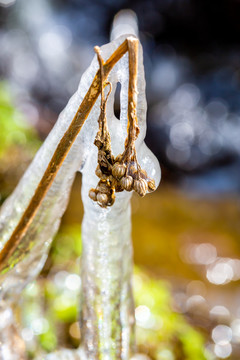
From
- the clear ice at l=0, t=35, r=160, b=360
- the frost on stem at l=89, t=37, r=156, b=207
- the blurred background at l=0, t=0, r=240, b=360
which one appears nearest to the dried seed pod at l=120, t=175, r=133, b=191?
the frost on stem at l=89, t=37, r=156, b=207

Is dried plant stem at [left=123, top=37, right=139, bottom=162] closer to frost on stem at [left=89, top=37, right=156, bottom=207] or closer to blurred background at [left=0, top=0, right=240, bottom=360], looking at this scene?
frost on stem at [left=89, top=37, right=156, bottom=207]

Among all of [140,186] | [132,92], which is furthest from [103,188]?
[132,92]

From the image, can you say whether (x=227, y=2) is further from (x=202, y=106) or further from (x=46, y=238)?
(x=46, y=238)

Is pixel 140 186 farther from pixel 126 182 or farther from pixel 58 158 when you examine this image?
pixel 58 158

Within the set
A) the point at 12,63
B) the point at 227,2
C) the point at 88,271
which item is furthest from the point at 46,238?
the point at 227,2

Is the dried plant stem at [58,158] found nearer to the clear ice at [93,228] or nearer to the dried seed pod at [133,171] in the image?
the clear ice at [93,228]

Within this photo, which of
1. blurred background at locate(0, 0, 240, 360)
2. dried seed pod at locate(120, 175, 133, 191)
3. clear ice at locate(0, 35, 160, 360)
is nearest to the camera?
dried seed pod at locate(120, 175, 133, 191)
